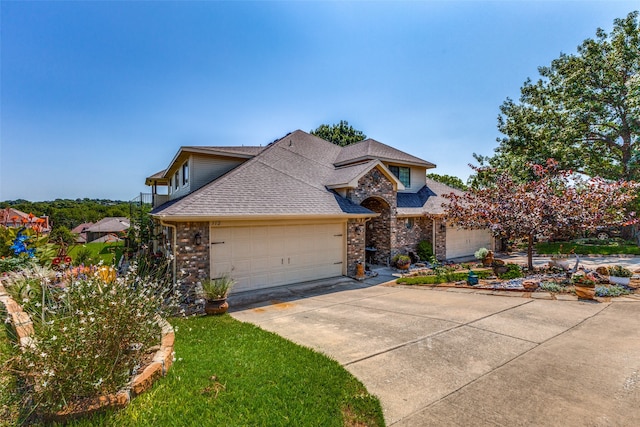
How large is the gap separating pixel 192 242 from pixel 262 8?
815 cm

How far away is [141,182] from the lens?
894 inches

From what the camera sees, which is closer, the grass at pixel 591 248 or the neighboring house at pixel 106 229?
the grass at pixel 591 248

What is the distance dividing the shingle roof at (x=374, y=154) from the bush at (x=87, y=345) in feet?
42.0

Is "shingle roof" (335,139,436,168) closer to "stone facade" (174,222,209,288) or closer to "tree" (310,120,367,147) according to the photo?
"stone facade" (174,222,209,288)

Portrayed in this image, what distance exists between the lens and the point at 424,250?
16141mm

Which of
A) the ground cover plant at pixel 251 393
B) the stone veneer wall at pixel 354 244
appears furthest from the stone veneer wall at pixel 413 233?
the ground cover plant at pixel 251 393

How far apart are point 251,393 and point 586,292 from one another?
9.34 metres

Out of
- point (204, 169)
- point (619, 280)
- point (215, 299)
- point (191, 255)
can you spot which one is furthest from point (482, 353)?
point (204, 169)

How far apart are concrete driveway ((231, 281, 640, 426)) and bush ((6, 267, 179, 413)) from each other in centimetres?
292

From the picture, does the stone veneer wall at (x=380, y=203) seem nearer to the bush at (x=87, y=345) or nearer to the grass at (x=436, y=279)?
the grass at (x=436, y=279)

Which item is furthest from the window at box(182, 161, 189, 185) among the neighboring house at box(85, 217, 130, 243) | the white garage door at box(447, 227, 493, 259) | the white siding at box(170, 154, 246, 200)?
the neighboring house at box(85, 217, 130, 243)

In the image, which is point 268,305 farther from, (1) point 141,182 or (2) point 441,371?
(1) point 141,182

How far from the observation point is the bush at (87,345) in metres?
3.24

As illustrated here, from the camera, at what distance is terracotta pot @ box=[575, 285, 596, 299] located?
8.20m
